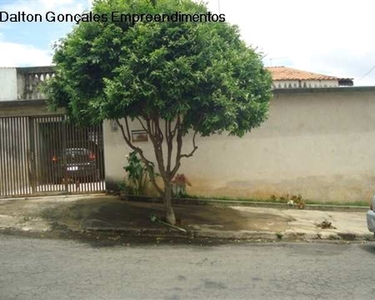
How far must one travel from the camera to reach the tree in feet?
22.4

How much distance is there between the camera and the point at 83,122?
8203mm

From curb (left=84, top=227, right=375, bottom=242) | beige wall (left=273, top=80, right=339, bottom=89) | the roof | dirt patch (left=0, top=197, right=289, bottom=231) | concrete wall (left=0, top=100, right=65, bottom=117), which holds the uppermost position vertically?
the roof

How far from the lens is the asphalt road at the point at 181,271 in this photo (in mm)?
4664

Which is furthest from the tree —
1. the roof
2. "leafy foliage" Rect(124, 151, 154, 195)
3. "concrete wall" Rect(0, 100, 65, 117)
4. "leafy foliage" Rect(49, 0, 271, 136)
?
the roof

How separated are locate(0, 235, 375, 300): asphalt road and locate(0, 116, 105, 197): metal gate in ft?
12.1

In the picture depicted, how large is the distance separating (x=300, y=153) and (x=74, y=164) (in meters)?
6.12

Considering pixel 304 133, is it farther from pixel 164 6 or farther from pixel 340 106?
pixel 164 6

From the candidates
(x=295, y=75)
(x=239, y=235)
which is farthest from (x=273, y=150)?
(x=295, y=75)

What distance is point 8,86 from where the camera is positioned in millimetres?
12234

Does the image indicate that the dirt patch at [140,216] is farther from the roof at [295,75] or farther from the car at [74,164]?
the roof at [295,75]

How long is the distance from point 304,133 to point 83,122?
6145mm

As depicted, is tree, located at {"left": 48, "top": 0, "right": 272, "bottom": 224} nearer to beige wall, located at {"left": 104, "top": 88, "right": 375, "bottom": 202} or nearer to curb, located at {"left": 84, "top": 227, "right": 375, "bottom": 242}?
curb, located at {"left": 84, "top": 227, "right": 375, "bottom": 242}

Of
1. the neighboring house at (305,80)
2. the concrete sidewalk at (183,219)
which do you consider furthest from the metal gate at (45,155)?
the neighboring house at (305,80)

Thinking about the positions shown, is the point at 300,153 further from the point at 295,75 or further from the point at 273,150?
the point at 295,75
